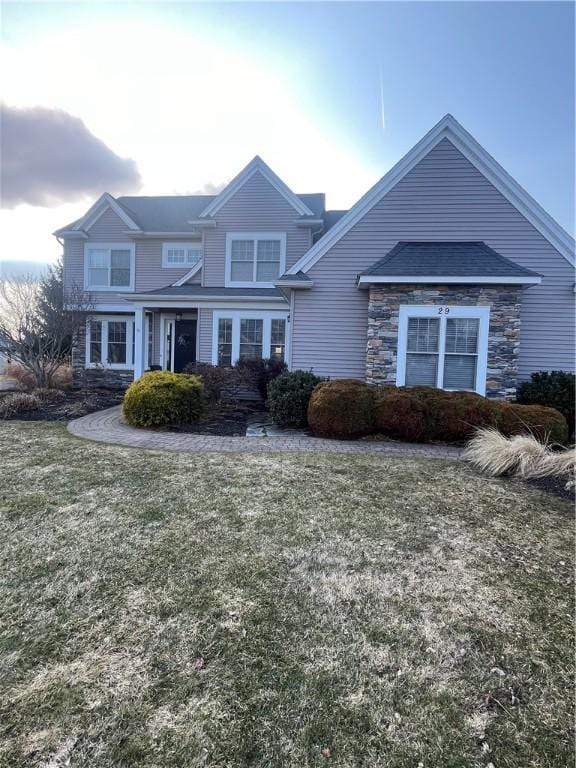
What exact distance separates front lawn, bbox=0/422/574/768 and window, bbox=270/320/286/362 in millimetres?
8620

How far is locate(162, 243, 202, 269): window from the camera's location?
15.8 m

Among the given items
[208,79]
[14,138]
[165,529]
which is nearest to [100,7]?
[208,79]

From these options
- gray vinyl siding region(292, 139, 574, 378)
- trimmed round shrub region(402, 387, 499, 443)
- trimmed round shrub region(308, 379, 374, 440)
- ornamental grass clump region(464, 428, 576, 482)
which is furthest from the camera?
gray vinyl siding region(292, 139, 574, 378)


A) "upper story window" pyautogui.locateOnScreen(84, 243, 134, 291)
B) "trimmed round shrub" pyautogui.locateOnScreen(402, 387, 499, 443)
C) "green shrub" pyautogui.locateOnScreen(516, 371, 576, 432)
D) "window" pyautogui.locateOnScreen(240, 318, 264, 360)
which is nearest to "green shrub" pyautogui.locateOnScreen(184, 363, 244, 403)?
"window" pyautogui.locateOnScreen(240, 318, 264, 360)

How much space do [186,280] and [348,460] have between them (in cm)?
1079

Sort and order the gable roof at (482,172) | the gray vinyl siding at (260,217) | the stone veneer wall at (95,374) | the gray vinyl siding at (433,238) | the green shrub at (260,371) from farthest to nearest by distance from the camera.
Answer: the stone veneer wall at (95,374) < the gray vinyl siding at (260,217) < the green shrub at (260,371) < the gray vinyl siding at (433,238) < the gable roof at (482,172)

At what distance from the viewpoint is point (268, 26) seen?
7965 millimetres

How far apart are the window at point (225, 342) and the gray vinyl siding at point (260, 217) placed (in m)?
2.52

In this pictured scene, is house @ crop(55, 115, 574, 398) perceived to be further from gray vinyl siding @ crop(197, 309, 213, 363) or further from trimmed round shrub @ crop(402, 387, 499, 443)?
trimmed round shrub @ crop(402, 387, 499, 443)

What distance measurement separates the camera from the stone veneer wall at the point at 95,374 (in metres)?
15.9

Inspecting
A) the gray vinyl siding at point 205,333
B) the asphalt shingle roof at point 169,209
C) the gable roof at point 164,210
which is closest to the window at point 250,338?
the gray vinyl siding at point 205,333

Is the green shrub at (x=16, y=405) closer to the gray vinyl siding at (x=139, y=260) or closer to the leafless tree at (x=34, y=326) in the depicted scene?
the leafless tree at (x=34, y=326)

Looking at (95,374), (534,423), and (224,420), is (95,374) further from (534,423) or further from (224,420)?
(534,423)

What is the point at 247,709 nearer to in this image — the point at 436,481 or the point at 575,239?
the point at 436,481
